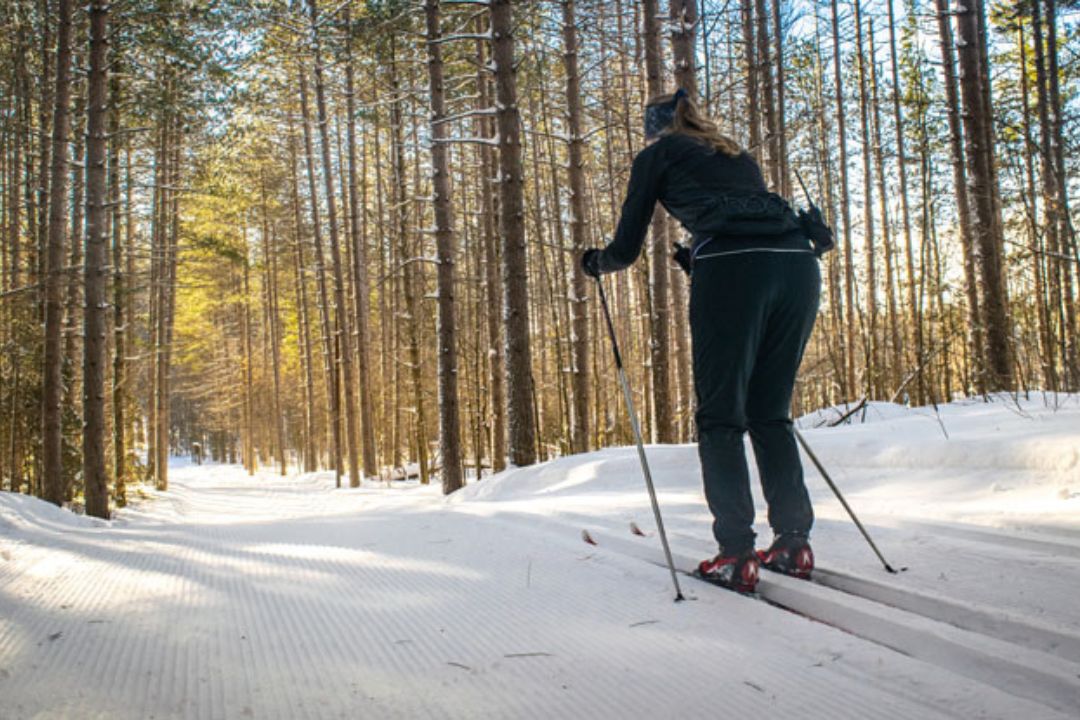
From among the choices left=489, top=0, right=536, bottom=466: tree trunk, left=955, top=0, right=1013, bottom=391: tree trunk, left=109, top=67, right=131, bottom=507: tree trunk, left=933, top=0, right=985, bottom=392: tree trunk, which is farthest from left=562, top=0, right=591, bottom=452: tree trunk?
left=109, top=67, right=131, bottom=507: tree trunk

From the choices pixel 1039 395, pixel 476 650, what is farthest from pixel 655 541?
pixel 1039 395

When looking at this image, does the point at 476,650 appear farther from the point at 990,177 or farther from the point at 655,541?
the point at 990,177

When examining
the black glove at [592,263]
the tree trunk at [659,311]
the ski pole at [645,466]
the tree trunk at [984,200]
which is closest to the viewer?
the ski pole at [645,466]

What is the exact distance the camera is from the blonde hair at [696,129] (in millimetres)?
2426

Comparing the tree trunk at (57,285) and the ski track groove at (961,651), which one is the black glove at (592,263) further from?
the tree trunk at (57,285)

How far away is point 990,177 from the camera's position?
9242mm

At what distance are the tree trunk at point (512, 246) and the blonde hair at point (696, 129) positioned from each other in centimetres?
575

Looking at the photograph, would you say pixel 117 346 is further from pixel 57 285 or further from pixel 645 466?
pixel 645 466

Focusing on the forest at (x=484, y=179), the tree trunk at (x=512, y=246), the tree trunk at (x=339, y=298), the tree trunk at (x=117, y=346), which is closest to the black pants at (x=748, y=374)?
the forest at (x=484, y=179)

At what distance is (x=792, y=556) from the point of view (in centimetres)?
231

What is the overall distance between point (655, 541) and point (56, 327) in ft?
32.6

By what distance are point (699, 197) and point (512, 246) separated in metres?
5.95

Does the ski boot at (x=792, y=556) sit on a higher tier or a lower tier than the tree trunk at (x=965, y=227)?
lower

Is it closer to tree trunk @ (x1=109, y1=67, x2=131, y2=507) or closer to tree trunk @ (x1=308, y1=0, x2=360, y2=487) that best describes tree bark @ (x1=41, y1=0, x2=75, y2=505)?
tree trunk @ (x1=109, y1=67, x2=131, y2=507)
